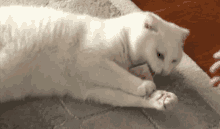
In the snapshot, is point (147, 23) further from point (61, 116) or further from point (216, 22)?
point (216, 22)

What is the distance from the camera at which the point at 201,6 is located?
1.66 metres

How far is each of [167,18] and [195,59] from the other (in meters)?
0.38

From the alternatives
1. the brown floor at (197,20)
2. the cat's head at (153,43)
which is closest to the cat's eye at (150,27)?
the cat's head at (153,43)

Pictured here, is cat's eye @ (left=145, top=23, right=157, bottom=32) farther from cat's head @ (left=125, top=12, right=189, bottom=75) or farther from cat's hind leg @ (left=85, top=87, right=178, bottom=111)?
cat's hind leg @ (left=85, top=87, right=178, bottom=111)

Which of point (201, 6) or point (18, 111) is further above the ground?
point (201, 6)

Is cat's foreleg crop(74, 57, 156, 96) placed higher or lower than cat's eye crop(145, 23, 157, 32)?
lower

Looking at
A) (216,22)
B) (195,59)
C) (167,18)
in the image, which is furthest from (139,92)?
(216,22)

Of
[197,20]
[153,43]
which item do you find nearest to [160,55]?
[153,43]

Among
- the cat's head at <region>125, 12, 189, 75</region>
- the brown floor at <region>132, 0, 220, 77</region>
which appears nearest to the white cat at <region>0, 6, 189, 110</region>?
the cat's head at <region>125, 12, 189, 75</region>

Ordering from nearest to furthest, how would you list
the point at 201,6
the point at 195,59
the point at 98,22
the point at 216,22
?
the point at 98,22 < the point at 195,59 < the point at 216,22 < the point at 201,6

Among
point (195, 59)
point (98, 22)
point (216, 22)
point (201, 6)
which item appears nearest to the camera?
point (98, 22)

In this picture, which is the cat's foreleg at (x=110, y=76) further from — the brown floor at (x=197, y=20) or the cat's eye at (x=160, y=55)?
the brown floor at (x=197, y=20)

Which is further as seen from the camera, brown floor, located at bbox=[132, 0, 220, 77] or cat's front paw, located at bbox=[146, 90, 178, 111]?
brown floor, located at bbox=[132, 0, 220, 77]

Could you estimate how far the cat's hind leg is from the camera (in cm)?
90
